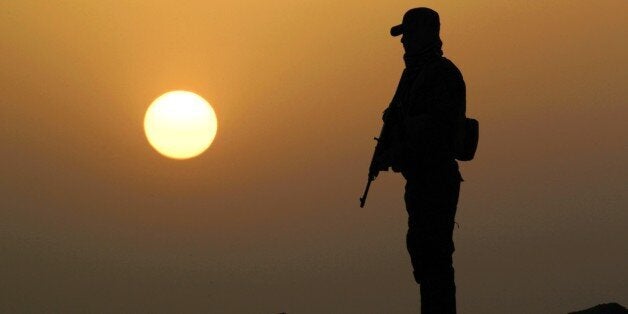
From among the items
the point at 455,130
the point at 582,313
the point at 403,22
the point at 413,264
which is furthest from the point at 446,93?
the point at 582,313

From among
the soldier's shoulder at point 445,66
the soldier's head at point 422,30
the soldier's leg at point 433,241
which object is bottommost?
the soldier's leg at point 433,241

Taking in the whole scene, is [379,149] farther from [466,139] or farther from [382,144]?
[466,139]

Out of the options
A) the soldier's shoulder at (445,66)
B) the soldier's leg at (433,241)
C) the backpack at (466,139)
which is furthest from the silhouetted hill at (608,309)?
the soldier's shoulder at (445,66)

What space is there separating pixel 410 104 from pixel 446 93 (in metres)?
0.46

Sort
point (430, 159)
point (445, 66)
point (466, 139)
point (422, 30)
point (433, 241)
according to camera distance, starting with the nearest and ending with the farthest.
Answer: point (433, 241), point (430, 159), point (445, 66), point (466, 139), point (422, 30)

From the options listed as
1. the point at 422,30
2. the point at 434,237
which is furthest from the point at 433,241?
the point at 422,30

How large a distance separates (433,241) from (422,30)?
8.41ft

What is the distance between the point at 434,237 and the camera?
33.3ft

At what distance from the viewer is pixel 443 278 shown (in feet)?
33.2

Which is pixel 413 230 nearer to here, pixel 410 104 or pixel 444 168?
pixel 444 168

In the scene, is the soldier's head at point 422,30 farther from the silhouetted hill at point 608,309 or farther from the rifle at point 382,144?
the silhouetted hill at point 608,309

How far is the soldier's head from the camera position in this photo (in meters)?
10.6

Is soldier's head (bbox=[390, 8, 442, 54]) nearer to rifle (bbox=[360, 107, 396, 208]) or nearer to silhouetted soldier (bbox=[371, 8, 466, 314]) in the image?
silhouetted soldier (bbox=[371, 8, 466, 314])

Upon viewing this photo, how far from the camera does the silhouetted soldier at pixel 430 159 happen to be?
1009 cm
